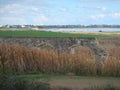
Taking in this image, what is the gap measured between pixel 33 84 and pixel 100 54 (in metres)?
17.7

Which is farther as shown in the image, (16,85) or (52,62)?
(52,62)

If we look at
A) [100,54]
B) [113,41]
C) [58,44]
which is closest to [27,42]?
[58,44]

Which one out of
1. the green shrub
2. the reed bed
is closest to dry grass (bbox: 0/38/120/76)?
the reed bed

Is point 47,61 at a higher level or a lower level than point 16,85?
lower

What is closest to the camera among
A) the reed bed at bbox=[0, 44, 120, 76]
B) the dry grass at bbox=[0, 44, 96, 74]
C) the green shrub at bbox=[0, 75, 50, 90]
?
the green shrub at bbox=[0, 75, 50, 90]

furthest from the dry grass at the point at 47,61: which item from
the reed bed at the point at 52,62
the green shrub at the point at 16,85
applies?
the green shrub at the point at 16,85

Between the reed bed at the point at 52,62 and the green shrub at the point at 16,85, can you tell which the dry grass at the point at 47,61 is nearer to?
the reed bed at the point at 52,62

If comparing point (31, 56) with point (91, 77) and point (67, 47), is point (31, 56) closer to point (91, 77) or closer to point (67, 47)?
point (91, 77)

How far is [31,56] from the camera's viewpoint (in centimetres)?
2019

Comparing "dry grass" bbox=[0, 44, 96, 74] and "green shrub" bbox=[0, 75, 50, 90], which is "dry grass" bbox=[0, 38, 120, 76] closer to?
"dry grass" bbox=[0, 44, 96, 74]

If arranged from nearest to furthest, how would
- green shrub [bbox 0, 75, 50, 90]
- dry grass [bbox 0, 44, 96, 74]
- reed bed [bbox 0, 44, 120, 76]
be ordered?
green shrub [bbox 0, 75, 50, 90] → reed bed [bbox 0, 44, 120, 76] → dry grass [bbox 0, 44, 96, 74]

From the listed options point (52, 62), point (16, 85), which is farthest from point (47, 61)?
point (16, 85)

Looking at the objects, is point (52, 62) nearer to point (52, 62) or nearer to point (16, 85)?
point (52, 62)

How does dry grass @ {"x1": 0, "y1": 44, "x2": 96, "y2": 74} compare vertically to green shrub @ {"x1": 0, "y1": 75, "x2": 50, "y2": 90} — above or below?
below
